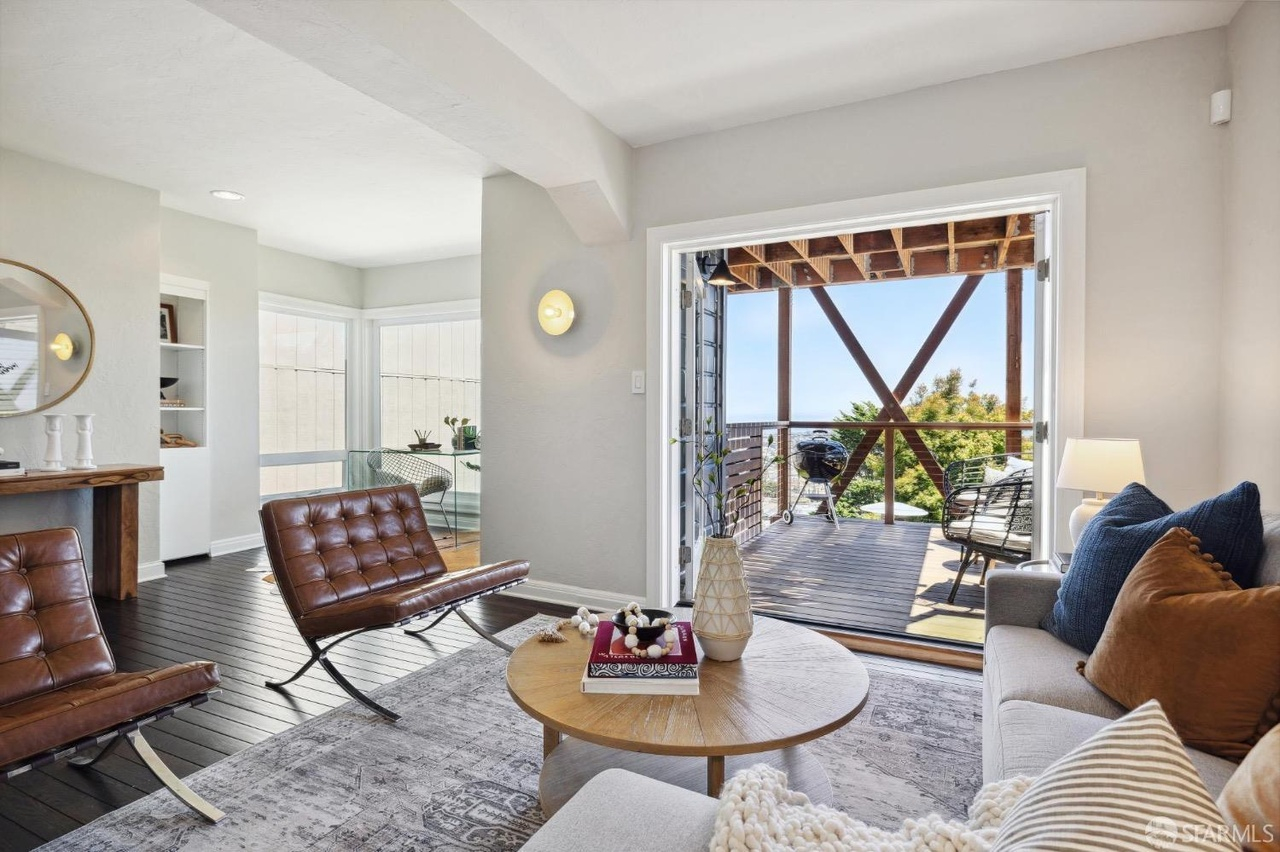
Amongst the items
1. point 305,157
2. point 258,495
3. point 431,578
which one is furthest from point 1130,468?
point 258,495

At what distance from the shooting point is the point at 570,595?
152 inches

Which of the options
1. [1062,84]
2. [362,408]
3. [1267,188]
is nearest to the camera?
[1267,188]

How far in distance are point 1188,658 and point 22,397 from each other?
530 cm

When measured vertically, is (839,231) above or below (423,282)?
below

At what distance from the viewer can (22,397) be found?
387 cm

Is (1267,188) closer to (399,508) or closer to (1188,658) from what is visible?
(1188,658)

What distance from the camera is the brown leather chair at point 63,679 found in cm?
147

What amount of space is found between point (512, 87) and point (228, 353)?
3.71 meters

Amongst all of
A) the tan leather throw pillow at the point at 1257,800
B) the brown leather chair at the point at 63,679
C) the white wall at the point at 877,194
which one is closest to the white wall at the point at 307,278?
the white wall at the point at 877,194

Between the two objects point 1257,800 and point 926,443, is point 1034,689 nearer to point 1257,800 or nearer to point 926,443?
point 1257,800

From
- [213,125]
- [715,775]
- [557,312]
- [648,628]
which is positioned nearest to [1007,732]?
[715,775]

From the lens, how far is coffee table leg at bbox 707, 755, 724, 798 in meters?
1.49

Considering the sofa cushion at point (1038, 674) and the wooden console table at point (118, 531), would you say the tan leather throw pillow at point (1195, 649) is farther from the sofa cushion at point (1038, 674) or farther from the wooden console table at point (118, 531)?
the wooden console table at point (118, 531)

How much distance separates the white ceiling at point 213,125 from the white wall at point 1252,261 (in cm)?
338
